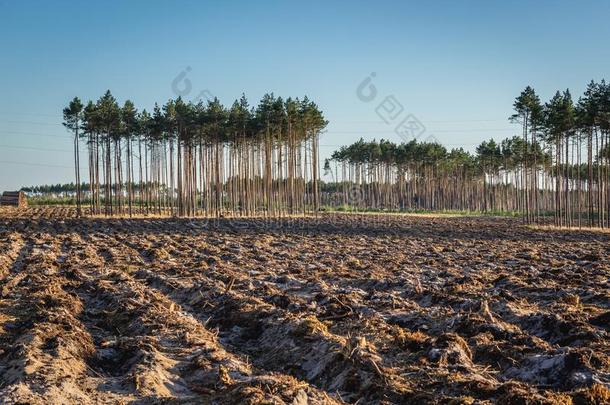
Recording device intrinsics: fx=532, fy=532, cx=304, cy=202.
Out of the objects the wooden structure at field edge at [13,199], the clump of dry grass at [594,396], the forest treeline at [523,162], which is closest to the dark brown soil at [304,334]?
the clump of dry grass at [594,396]

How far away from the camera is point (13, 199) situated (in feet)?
276

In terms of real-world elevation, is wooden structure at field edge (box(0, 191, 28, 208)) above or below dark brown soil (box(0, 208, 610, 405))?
above

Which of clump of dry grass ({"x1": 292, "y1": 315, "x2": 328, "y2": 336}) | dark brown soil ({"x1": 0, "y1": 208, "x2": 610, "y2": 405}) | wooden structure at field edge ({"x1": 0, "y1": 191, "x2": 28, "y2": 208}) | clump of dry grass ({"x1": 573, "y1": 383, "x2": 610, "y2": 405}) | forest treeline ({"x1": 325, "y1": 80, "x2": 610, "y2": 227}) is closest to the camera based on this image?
clump of dry grass ({"x1": 573, "y1": 383, "x2": 610, "y2": 405})

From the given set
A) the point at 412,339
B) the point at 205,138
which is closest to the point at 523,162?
the point at 205,138

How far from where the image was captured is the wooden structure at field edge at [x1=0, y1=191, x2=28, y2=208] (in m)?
83.9

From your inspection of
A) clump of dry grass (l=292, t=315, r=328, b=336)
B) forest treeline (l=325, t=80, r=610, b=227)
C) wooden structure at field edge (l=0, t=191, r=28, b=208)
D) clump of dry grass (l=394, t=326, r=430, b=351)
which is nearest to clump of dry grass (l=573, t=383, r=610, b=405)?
clump of dry grass (l=394, t=326, r=430, b=351)

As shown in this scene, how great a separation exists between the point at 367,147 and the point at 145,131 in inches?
2051

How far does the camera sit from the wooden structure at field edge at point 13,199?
275ft

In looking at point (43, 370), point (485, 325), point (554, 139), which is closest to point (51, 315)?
point (43, 370)

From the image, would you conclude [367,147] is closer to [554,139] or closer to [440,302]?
[554,139]

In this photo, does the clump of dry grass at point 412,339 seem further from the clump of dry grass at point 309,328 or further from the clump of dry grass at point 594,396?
the clump of dry grass at point 594,396

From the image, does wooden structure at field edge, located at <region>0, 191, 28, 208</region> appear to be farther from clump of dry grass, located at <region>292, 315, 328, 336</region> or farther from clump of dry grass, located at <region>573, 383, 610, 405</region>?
clump of dry grass, located at <region>573, 383, 610, 405</region>

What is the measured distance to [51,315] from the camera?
29.8ft

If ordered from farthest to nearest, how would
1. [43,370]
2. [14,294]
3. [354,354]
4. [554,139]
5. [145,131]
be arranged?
[145,131]
[554,139]
[14,294]
[354,354]
[43,370]
